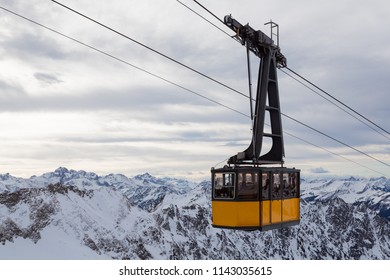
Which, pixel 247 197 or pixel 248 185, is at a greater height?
pixel 248 185

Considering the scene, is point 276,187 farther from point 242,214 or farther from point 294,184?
point 242,214

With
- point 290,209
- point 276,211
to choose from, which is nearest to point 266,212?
point 276,211

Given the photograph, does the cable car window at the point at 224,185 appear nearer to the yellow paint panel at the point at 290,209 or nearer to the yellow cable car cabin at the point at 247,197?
the yellow cable car cabin at the point at 247,197

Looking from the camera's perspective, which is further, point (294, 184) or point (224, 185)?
point (294, 184)

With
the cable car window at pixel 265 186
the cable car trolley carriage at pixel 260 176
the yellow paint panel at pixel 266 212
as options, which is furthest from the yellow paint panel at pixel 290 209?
the cable car window at pixel 265 186

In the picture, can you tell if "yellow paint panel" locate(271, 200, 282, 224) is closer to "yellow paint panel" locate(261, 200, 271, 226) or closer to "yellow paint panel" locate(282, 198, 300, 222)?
"yellow paint panel" locate(261, 200, 271, 226)

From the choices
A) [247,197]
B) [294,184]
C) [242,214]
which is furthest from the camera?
[294,184]

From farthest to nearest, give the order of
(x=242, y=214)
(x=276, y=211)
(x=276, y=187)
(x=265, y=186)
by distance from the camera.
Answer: (x=276, y=187), (x=276, y=211), (x=265, y=186), (x=242, y=214)
